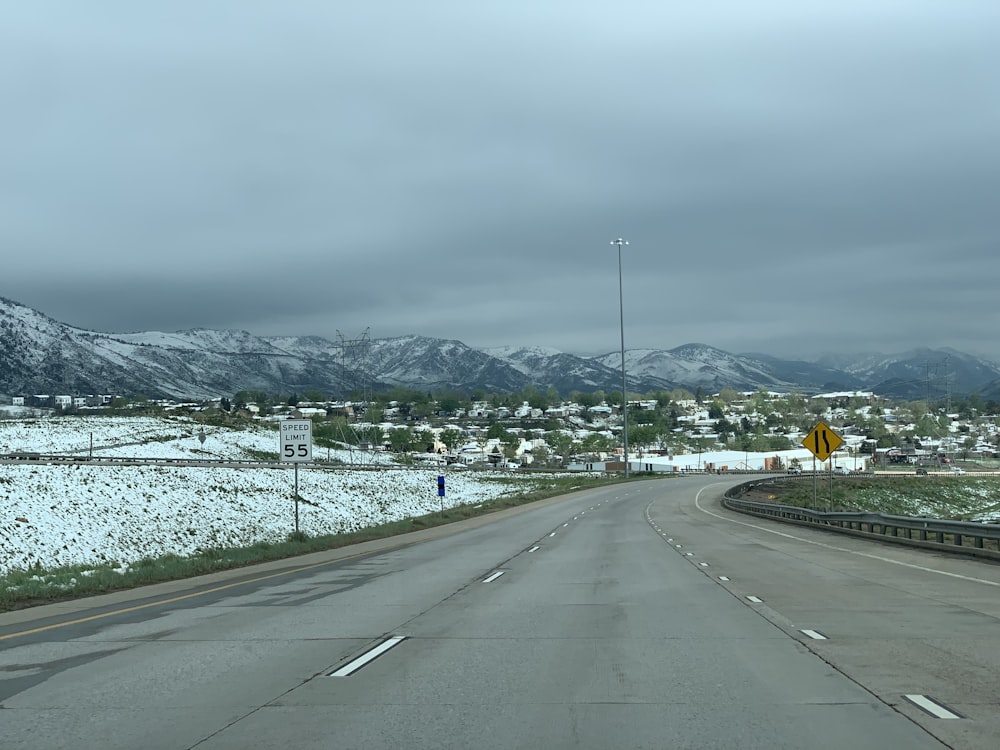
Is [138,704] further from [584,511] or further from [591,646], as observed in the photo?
[584,511]

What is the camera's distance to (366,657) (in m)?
10.4

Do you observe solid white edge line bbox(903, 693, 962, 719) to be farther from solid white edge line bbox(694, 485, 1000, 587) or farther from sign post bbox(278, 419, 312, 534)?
sign post bbox(278, 419, 312, 534)

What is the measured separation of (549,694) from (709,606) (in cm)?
688

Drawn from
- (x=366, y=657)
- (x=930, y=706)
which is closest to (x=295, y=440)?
(x=366, y=657)

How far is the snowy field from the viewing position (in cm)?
3522

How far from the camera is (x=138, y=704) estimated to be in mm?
8203

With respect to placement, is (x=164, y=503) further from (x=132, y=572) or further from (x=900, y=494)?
(x=900, y=494)

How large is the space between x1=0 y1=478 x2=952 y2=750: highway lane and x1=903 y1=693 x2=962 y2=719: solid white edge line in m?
0.17

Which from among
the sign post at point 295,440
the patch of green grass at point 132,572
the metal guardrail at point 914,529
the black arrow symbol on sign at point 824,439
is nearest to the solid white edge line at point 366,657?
the patch of green grass at point 132,572

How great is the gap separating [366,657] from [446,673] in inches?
50.7

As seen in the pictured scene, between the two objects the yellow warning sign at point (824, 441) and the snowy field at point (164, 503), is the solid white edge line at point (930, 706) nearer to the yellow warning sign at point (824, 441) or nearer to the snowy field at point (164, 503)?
the snowy field at point (164, 503)

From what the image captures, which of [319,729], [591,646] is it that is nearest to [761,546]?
[591,646]

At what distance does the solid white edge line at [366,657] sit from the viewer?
31.3 feet

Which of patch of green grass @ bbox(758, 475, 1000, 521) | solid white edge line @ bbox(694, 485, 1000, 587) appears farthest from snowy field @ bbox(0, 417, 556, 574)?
patch of green grass @ bbox(758, 475, 1000, 521)
